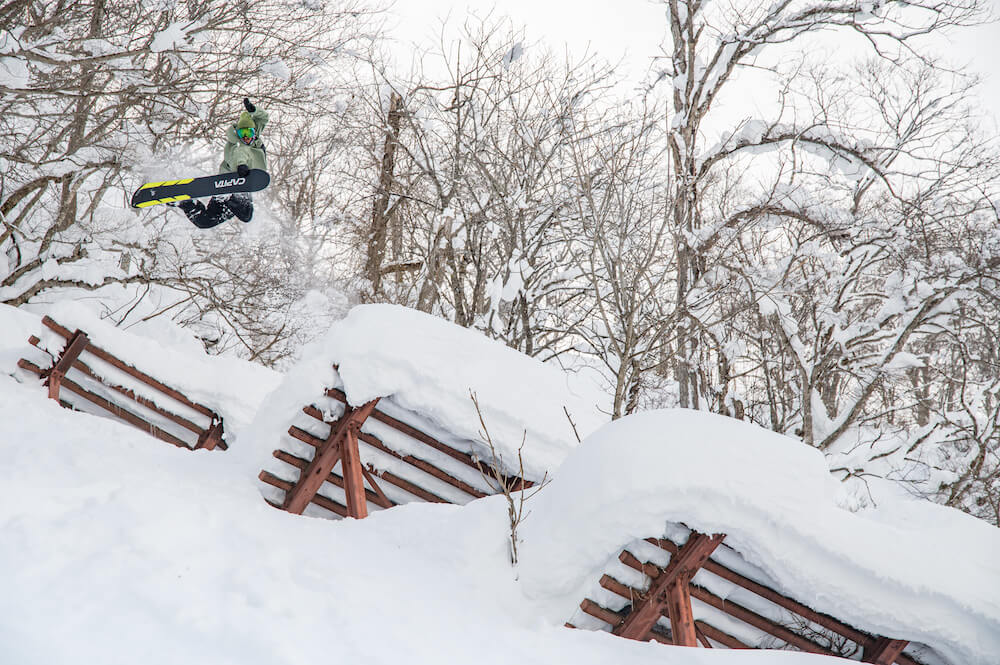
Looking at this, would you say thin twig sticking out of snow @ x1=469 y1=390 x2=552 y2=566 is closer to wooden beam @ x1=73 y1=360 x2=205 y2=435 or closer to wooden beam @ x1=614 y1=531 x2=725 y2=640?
wooden beam @ x1=614 y1=531 x2=725 y2=640

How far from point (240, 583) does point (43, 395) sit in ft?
24.2

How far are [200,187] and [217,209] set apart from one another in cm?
49

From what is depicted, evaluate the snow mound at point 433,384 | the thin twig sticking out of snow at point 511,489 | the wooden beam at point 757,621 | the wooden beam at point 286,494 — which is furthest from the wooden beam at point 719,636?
the wooden beam at point 286,494

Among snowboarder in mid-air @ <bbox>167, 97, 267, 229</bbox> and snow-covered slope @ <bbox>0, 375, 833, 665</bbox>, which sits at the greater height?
snowboarder in mid-air @ <bbox>167, 97, 267, 229</bbox>

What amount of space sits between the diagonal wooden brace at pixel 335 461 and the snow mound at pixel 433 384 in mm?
307

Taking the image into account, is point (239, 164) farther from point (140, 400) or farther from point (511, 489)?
point (511, 489)

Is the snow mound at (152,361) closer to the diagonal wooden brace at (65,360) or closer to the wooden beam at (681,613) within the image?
the diagonal wooden brace at (65,360)

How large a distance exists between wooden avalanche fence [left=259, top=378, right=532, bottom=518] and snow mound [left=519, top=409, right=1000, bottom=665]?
1571 mm

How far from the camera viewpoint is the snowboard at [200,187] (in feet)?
25.8

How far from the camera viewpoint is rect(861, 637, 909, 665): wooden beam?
378 cm

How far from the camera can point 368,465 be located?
6.23 meters

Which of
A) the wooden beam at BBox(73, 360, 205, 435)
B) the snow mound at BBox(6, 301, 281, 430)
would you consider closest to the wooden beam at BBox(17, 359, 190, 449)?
the snow mound at BBox(6, 301, 281, 430)

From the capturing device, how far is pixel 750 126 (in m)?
10.6

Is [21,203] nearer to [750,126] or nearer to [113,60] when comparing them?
[113,60]
